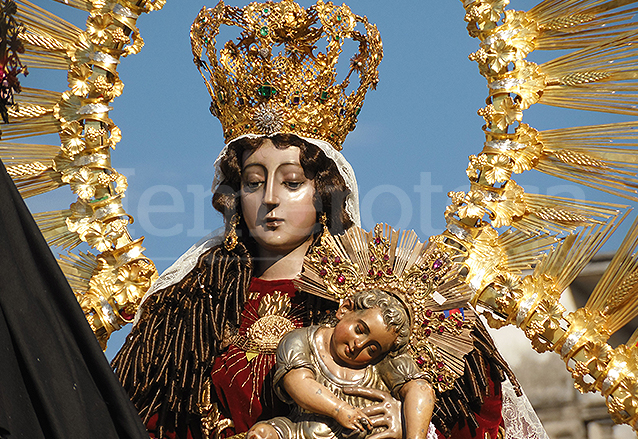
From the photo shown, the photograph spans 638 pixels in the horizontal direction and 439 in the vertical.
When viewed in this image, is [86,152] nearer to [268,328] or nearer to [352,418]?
[268,328]

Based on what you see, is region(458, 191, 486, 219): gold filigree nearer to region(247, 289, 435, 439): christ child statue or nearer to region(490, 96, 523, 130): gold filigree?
region(490, 96, 523, 130): gold filigree

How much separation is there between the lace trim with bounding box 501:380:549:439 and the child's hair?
837 millimetres

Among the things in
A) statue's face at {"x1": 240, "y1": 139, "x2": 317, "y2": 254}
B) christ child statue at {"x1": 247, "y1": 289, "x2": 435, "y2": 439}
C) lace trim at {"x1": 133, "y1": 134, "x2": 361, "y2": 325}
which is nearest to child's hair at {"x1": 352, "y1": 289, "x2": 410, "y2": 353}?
christ child statue at {"x1": 247, "y1": 289, "x2": 435, "y2": 439}

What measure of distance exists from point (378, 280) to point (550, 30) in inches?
53.8

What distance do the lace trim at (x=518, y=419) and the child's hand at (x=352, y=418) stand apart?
0.99m

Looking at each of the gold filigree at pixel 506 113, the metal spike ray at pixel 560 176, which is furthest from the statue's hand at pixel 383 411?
the gold filigree at pixel 506 113

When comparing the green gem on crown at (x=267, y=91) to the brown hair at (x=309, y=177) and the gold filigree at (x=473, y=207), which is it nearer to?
the brown hair at (x=309, y=177)

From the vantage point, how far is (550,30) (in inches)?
144

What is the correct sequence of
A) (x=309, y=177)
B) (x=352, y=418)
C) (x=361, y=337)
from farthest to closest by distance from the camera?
(x=309, y=177)
(x=361, y=337)
(x=352, y=418)

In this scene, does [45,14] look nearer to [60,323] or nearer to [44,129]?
[44,129]

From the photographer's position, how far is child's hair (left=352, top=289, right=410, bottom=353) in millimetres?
2826

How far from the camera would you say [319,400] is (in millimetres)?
2764

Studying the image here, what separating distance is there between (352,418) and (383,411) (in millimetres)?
146

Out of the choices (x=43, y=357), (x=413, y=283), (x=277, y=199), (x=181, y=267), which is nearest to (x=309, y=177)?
(x=277, y=199)
